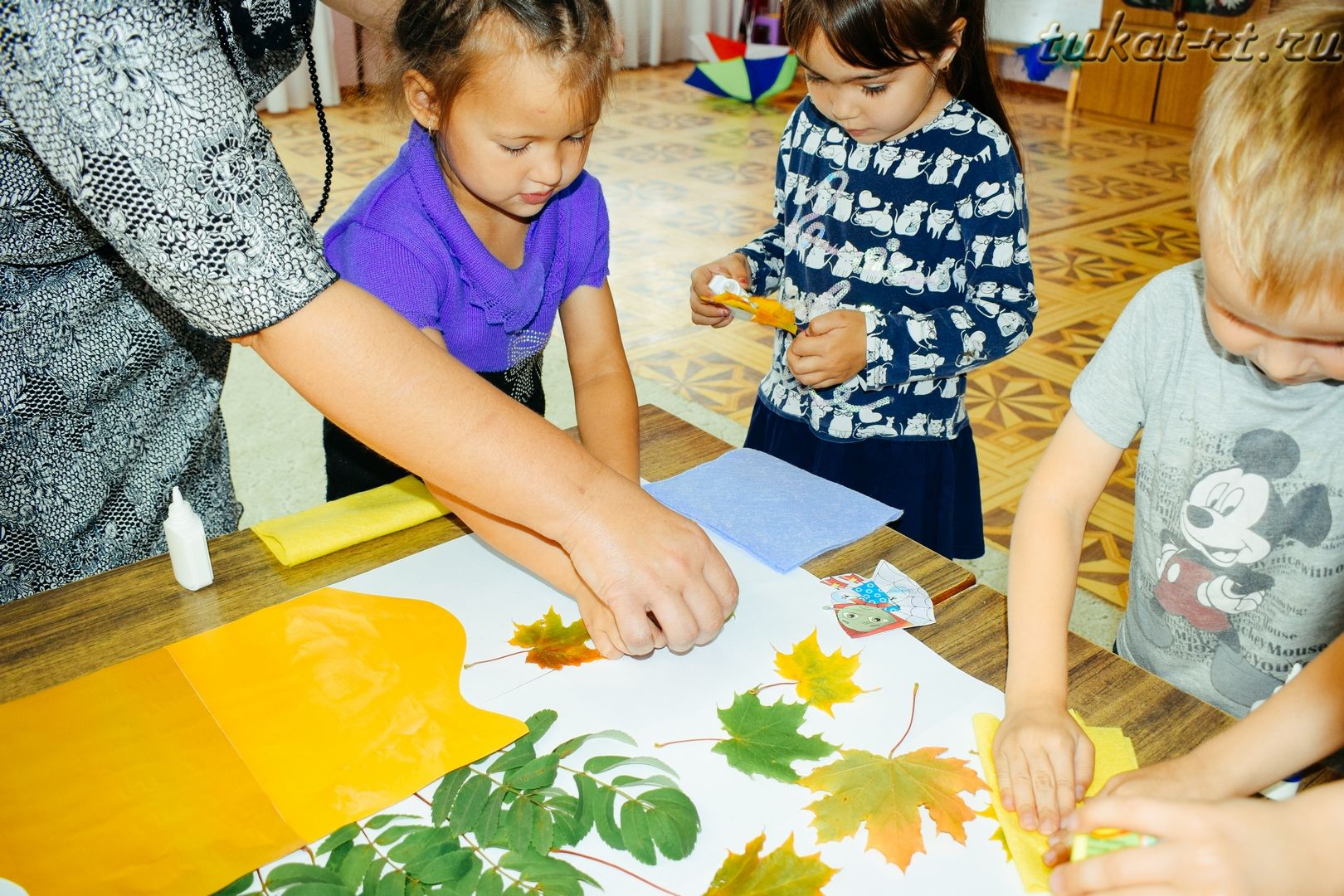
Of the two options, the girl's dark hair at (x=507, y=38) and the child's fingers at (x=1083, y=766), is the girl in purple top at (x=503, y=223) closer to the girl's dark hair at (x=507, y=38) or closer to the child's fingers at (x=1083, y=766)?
the girl's dark hair at (x=507, y=38)

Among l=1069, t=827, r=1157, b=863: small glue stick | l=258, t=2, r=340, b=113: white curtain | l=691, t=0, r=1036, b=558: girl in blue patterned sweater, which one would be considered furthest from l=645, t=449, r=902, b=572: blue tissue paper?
l=258, t=2, r=340, b=113: white curtain

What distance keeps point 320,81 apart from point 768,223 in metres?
2.48

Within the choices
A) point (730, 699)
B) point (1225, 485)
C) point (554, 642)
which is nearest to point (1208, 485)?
point (1225, 485)

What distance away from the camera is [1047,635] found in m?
0.74

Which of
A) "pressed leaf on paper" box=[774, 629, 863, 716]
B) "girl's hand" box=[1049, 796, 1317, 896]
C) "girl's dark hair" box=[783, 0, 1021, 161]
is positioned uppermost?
"girl's dark hair" box=[783, 0, 1021, 161]

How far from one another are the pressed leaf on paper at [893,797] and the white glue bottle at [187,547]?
493 millimetres

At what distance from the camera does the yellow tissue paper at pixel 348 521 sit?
877 mm

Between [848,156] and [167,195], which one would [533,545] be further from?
[848,156]

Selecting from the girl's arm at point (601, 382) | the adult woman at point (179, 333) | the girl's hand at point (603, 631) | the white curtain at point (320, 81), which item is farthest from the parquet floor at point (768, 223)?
the girl's hand at point (603, 631)

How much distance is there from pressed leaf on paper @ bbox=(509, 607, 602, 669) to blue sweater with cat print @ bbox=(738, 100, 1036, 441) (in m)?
0.56

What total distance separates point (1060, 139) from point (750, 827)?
4.97m

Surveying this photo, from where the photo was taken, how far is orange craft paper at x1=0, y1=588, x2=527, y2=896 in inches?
24.2

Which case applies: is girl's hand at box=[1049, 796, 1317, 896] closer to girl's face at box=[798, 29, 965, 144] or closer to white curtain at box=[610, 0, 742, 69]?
girl's face at box=[798, 29, 965, 144]

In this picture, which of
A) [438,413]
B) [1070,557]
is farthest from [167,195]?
[1070,557]
